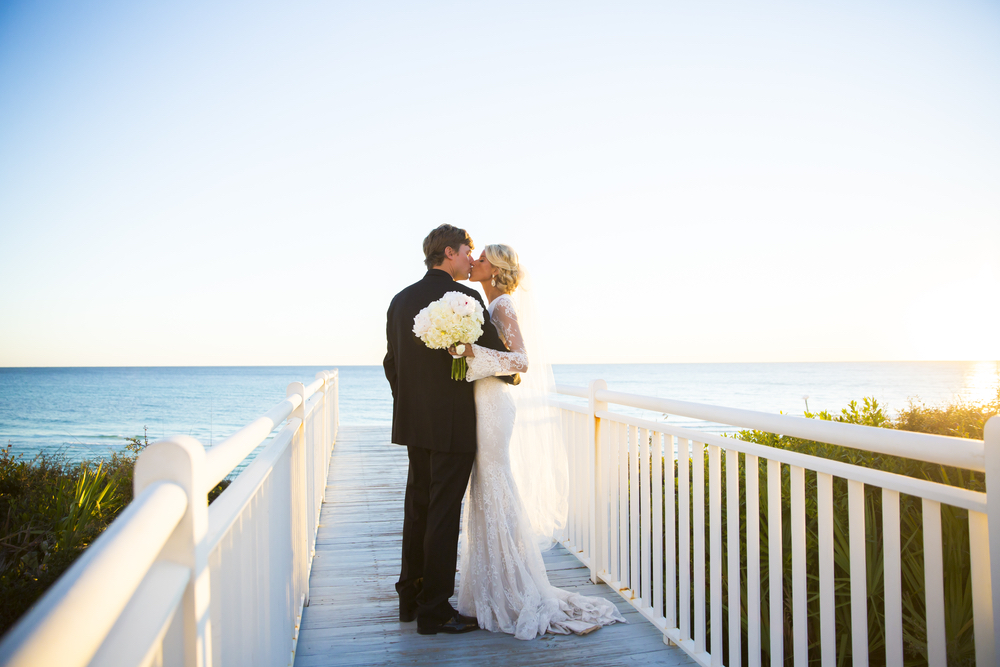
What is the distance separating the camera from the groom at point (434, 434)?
273 cm

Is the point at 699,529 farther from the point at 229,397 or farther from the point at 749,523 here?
the point at 229,397

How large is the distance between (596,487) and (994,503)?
7.53 feet

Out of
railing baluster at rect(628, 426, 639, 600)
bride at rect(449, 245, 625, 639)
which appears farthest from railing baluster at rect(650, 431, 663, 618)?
bride at rect(449, 245, 625, 639)

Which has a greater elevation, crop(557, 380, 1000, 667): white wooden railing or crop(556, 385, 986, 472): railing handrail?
crop(556, 385, 986, 472): railing handrail

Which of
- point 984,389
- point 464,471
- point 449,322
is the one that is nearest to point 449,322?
point 449,322

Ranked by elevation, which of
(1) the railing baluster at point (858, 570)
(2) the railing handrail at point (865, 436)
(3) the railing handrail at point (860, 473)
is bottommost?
(1) the railing baluster at point (858, 570)

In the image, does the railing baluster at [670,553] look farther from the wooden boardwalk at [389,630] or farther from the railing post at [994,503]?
the railing post at [994,503]

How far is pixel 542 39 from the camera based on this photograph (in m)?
14.6

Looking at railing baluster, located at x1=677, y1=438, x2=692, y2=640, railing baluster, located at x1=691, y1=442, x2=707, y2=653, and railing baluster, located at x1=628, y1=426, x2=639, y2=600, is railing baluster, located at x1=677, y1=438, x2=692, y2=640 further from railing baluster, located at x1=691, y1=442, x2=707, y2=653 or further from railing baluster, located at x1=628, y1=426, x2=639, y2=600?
railing baluster, located at x1=628, y1=426, x2=639, y2=600

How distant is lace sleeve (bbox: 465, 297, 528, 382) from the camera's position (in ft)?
8.88

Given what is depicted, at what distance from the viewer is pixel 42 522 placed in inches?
179

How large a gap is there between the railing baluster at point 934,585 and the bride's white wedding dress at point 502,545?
1.73 metres

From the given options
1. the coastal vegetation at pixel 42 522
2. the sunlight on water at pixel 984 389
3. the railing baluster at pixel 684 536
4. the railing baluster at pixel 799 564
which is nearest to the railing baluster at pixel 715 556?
the railing baluster at pixel 684 536

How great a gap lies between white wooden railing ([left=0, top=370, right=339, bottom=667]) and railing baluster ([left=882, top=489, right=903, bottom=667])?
1.65 m
